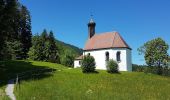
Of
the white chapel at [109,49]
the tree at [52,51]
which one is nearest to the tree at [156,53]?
the white chapel at [109,49]

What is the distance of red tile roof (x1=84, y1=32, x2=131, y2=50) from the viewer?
6888 centimetres

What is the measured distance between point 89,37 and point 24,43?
110 feet

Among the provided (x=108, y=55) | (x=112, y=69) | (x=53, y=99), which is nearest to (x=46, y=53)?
(x=108, y=55)

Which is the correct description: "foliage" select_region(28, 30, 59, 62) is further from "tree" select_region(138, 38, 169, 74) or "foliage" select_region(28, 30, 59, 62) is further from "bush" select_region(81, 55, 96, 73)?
"bush" select_region(81, 55, 96, 73)

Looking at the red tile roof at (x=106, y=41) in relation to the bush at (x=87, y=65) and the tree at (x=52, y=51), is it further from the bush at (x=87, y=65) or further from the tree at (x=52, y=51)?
the tree at (x=52, y=51)

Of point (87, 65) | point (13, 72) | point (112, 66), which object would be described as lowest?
point (13, 72)

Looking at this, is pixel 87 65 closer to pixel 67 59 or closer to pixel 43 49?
pixel 43 49

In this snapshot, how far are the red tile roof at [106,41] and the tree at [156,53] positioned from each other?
18.6m

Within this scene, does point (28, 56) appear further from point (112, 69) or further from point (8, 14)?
point (8, 14)

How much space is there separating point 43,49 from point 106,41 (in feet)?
124

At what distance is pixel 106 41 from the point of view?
71062 millimetres

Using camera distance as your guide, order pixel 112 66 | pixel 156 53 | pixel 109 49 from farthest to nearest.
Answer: pixel 156 53 → pixel 109 49 → pixel 112 66

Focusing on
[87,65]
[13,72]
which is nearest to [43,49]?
[87,65]

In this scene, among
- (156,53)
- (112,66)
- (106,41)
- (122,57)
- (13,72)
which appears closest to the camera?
(13,72)
